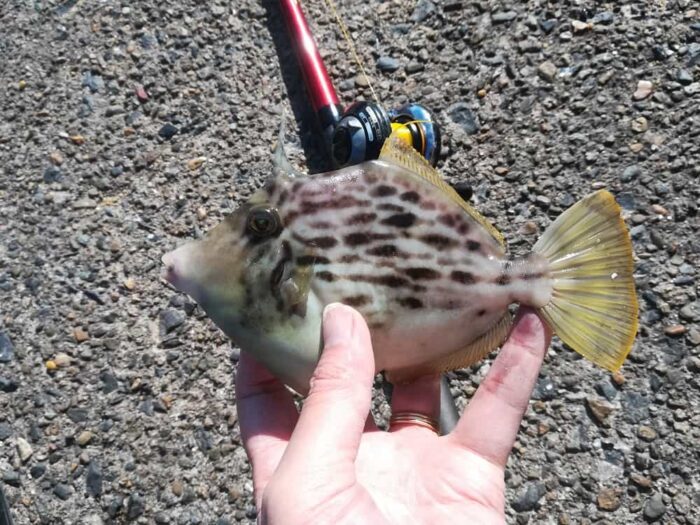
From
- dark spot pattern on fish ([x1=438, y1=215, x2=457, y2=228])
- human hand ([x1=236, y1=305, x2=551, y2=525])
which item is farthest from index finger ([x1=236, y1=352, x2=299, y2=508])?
dark spot pattern on fish ([x1=438, y1=215, x2=457, y2=228])

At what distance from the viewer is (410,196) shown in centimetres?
163

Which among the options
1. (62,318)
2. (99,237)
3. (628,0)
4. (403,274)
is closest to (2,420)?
(62,318)

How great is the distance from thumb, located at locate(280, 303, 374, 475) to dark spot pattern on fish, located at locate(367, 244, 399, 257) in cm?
15

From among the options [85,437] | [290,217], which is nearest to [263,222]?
[290,217]

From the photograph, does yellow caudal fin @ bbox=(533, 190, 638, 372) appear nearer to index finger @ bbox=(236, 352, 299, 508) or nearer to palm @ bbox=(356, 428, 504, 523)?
palm @ bbox=(356, 428, 504, 523)

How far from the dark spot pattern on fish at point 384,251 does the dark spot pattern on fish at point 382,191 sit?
0.13 metres

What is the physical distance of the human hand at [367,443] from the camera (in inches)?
54.7

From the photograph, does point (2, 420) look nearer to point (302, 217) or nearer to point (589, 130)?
point (302, 217)

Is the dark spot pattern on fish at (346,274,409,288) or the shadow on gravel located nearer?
the dark spot pattern on fish at (346,274,409,288)

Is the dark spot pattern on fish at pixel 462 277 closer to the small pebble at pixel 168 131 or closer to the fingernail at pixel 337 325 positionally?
the fingernail at pixel 337 325

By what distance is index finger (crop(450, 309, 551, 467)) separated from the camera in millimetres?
1755

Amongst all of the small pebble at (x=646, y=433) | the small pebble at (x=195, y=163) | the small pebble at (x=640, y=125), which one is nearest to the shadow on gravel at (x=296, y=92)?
the small pebble at (x=195, y=163)

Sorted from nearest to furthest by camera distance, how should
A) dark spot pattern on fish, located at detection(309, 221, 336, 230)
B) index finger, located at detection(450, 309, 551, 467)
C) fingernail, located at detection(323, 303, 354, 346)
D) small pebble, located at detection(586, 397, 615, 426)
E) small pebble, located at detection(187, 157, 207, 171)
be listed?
fingernail, located at detection(323, 303, 354, 346) < dark spot pattern on fish, located at detection(309, 221, 336, 230) < index finger, located at detection(450, 309, 551, 467) < small pebble, located at detection(586, 397, 615, 426) < small pebble, located at detection(187, 157, 207, 171)

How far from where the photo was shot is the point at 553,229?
1.65 metres
